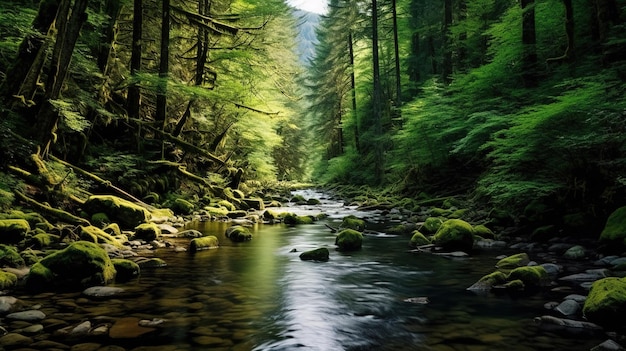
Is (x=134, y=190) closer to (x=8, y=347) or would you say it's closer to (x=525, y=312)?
(x=8, y=347)

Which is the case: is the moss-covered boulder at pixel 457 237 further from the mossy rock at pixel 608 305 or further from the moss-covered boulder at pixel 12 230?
the moss-covered boulder at pixel 12 230

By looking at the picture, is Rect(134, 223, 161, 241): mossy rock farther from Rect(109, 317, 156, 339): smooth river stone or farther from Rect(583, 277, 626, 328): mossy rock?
Rect(583, 277, 626, 328): mossy rock

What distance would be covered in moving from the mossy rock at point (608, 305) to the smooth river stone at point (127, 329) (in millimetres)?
4513

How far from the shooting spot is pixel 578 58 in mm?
9430

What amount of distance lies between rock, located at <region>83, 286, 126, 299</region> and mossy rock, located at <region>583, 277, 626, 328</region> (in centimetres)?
549

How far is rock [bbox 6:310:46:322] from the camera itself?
417cm

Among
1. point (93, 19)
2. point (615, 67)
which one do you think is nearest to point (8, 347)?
point (93, 19)

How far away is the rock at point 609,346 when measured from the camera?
3.47 meters

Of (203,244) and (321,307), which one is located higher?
(203,244)

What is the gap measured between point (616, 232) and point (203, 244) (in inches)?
298

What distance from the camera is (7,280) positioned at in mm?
5117

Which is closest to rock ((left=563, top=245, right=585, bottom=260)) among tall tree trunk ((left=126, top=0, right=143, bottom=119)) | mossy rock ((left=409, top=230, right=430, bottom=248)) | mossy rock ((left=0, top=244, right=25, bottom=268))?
mossy rock ((left=409, top=230, right=430, bottom=248))

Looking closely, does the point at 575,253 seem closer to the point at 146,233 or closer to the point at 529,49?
the point at 529,49

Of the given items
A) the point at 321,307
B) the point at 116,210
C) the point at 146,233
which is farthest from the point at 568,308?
the point at 116,210
